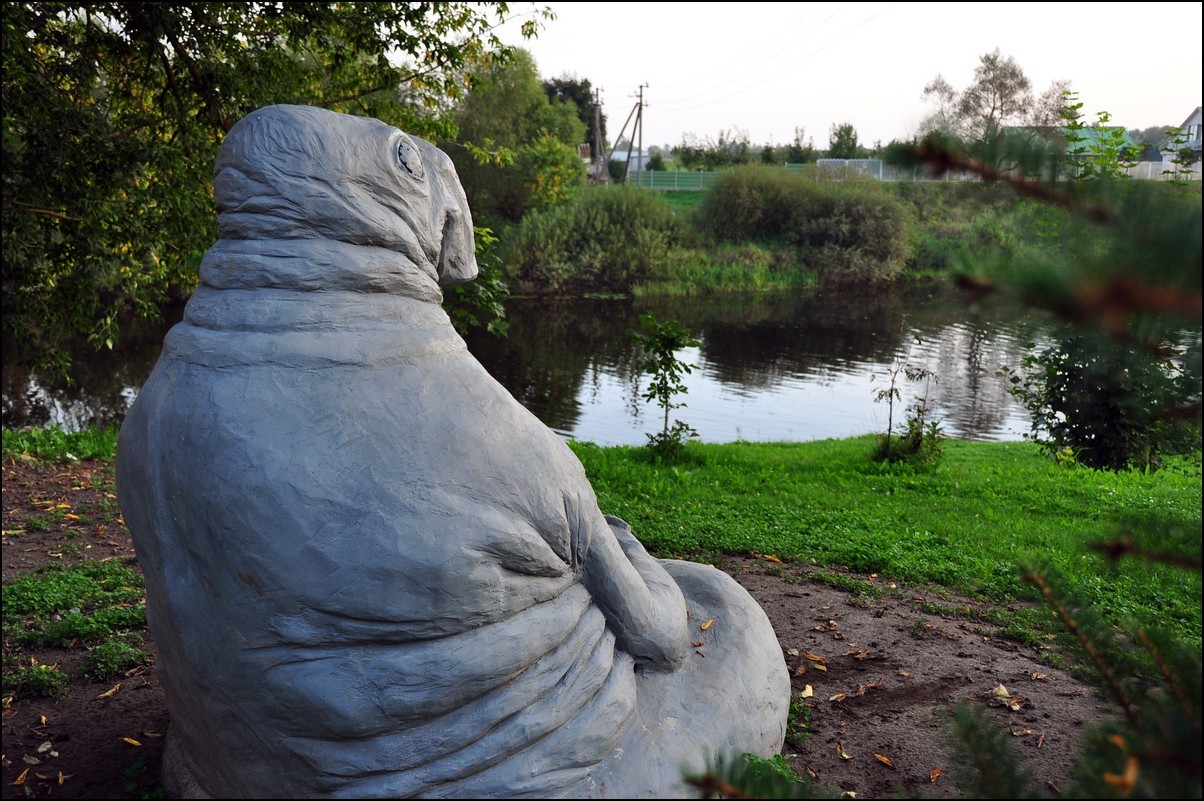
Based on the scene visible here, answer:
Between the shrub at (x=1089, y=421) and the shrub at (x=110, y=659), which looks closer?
the shrub at (x=110, y=659)

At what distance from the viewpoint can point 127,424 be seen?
9.46 feet

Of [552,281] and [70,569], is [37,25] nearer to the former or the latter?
[70,569]

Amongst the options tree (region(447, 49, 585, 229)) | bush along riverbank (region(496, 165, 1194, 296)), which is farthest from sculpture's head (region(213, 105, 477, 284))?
tree (region(447, 49, 585, 229))

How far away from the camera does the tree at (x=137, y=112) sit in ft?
24.2

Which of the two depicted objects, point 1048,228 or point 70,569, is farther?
point 70,569

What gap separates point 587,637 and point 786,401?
13317mm

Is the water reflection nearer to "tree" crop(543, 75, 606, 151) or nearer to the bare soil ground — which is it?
the bare soil ground

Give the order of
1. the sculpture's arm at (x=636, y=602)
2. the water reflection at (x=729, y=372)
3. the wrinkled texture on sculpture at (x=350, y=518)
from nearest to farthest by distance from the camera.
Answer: the wrinkled texture on sculpture at (x=350, y=518) → the sculpture's arm at (x=636, y=602) → the water reflection at (x=729, y=372)

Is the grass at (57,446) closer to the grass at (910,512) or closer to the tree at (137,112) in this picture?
the tree at (137,112)

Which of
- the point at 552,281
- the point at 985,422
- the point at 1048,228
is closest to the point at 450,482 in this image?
the point at 1048,228

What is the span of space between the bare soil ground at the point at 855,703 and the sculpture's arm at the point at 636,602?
84 cm

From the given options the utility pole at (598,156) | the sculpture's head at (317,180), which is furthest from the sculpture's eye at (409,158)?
the utility pole at (598,156)

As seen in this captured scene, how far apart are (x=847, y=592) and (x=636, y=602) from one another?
3219mm

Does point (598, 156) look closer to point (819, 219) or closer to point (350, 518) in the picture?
point (819, 219)
